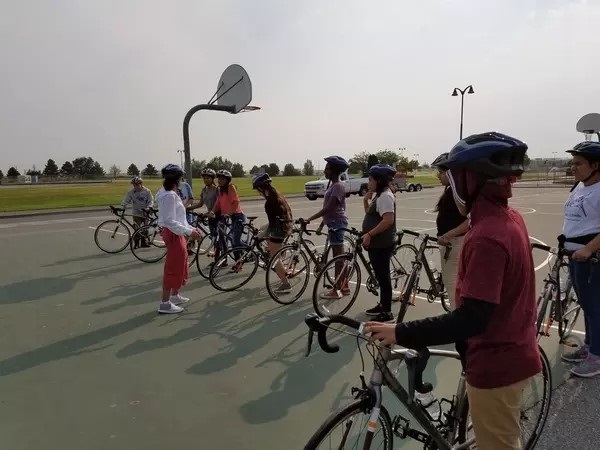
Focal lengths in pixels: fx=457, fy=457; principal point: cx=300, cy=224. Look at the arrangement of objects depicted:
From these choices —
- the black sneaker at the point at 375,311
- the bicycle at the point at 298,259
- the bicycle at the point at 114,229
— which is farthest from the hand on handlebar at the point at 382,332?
the bicycle at the point at 114,229

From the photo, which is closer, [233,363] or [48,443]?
[48,443]

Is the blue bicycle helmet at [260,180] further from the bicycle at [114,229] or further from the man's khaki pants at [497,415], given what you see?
the man's khaki pants at [497,415]

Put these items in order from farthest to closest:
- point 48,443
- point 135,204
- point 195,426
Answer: point 135,204 < point 195,426 < point 48,443

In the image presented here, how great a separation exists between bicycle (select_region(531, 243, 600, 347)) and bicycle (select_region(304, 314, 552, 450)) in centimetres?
186

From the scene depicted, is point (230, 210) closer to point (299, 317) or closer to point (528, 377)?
point (299, 317)

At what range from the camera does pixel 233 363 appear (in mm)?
4164

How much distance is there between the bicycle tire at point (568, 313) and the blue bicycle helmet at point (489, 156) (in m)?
3.29

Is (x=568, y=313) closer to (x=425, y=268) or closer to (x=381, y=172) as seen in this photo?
(x=425, y=268)

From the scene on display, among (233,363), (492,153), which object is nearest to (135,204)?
(233,363)

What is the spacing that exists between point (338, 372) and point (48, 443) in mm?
2202

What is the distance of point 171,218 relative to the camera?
5.34 metres

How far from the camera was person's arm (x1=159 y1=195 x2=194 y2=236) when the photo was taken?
5.31 m

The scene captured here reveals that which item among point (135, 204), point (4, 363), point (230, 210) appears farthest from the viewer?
point (135, 204)

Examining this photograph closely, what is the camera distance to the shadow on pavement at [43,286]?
6285 mm
